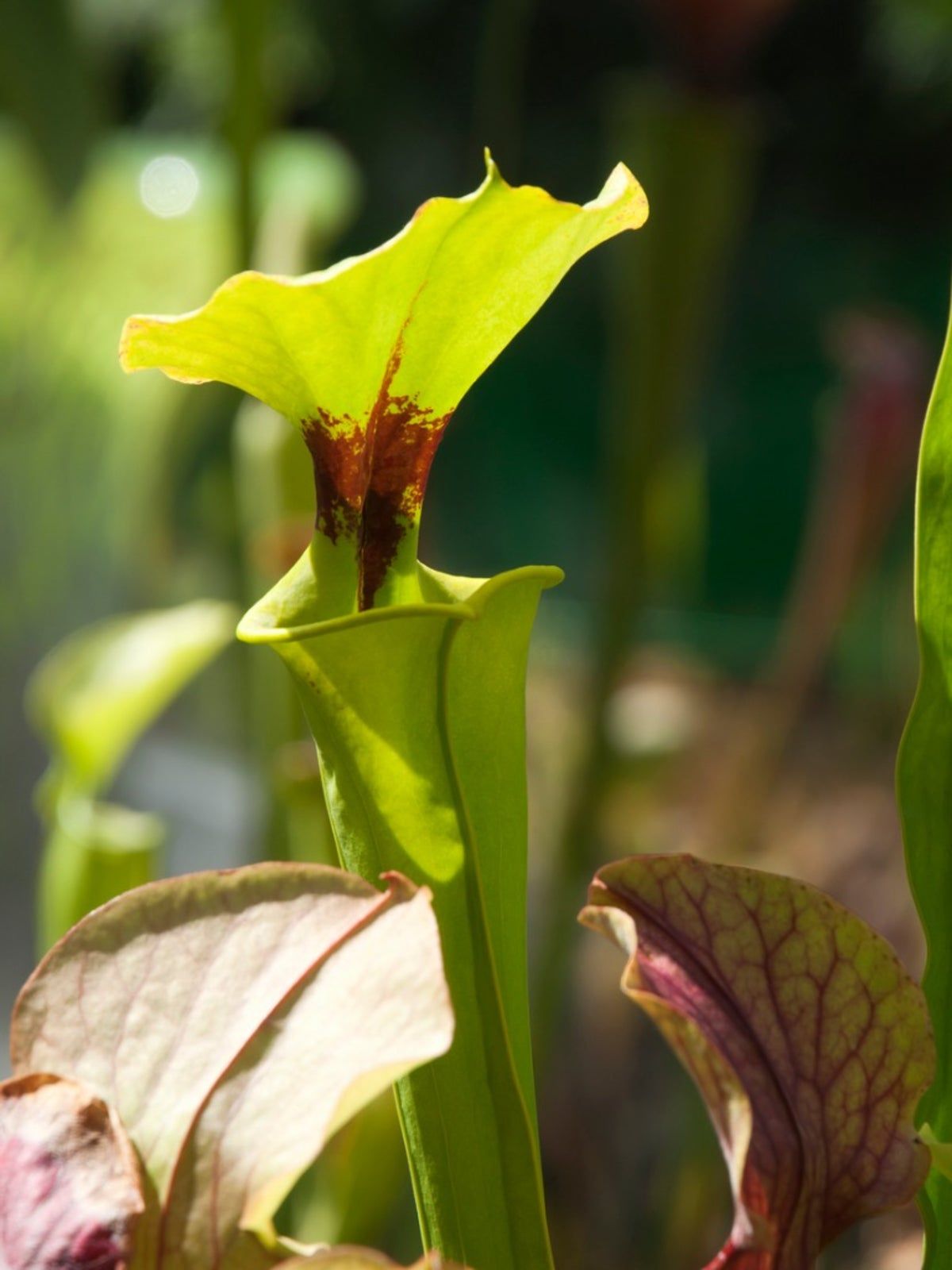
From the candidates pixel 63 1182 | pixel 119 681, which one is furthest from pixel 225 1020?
pixel 119 681

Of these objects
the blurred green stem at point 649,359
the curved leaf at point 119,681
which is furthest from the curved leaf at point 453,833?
the blurred green stem at point 649,359

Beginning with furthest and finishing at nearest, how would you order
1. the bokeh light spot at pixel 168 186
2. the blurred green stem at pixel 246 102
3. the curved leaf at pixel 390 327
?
the bokeh light spot at pixel 168 186 → the blurred green stem at pixel 246 102 → the curved leaf at pixel 390 327

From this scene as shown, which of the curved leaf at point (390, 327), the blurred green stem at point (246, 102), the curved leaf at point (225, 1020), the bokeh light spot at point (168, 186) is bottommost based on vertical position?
the curved leaf at point (225, 1020)

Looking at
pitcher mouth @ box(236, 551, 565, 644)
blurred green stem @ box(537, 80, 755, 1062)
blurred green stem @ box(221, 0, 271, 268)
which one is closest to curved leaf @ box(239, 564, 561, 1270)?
pitcher mouth @ box(236, 551, 565, 644)

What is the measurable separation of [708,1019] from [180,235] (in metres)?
1.05

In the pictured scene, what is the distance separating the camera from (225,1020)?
205 millimetres

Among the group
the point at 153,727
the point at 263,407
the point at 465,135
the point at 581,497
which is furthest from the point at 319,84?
the point at 263,407

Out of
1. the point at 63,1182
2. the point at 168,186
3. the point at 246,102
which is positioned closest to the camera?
the point at 63,1182

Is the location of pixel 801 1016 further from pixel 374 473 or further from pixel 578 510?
pixel 578 510

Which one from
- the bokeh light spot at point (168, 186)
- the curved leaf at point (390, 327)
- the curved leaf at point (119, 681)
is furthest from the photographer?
the bokeh light spot at point (168, 186)

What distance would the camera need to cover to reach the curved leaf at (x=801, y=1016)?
224mm

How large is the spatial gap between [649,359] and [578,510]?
2258mm

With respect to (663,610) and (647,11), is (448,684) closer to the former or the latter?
(647,11)

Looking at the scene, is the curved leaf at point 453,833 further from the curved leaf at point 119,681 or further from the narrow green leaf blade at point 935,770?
the curved leaf at point 119,681
